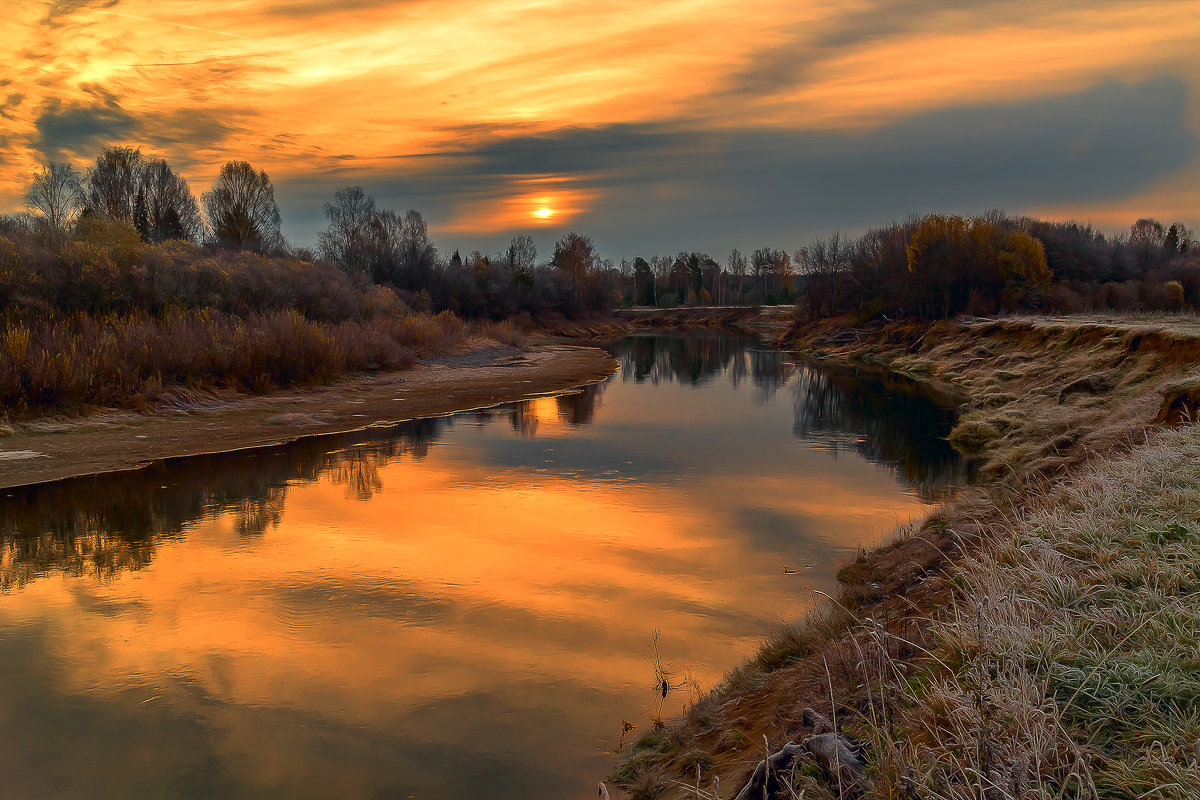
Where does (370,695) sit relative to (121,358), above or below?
below

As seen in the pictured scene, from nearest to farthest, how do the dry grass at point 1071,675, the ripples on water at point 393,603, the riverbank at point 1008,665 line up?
the dry grass at point 1071,675 < the riverbank at point 1008,665 < the ripples on water at point 393,603

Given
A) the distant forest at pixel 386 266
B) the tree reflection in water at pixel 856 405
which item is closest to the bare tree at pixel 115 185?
the distant forest at pixel 386 266

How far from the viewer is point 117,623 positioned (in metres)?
7.48

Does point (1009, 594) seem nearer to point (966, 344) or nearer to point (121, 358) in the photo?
point (121, 358)

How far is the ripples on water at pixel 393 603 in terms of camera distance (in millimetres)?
5383

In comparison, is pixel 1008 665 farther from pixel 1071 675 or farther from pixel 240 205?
pixel 240 205

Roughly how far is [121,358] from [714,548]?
16609 mm

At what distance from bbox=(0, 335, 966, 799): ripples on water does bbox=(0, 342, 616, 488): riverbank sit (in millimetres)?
1613

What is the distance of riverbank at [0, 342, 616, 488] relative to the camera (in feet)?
47.2

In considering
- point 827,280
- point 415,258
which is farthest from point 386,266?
point 827,280

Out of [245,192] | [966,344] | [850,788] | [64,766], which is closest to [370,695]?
[64,766]

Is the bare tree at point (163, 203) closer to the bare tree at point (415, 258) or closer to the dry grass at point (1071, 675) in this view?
the bare tree at point (415, 258)

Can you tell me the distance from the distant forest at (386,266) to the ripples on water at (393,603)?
1220 cm

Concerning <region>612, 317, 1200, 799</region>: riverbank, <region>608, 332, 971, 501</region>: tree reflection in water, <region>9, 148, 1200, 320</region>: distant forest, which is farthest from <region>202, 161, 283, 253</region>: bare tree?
<region>612, 317, 1200, 799</region>: riverbank
